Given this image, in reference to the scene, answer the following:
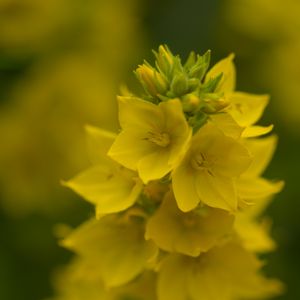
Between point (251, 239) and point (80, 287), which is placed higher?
point (251, 239)

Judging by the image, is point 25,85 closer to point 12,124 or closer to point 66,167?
point 12,124

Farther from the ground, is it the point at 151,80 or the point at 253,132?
the point at 151,80

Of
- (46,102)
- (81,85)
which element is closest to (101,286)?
(46,102)

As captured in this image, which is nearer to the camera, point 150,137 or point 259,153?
point 150,137

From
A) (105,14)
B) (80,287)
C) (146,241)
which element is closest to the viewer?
(146,241)

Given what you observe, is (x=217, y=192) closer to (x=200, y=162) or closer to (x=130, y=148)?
(x=200, y=162)

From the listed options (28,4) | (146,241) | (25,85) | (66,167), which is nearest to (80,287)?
(146,241)

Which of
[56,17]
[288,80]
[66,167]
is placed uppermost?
[56,17]
